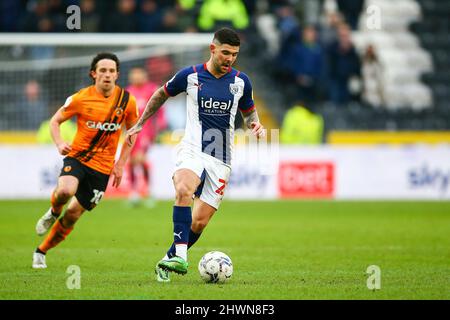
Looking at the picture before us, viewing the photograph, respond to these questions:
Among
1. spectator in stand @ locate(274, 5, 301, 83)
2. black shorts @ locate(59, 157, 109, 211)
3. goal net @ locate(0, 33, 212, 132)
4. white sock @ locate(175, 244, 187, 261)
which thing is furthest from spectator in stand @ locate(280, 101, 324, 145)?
white sock @ locate(175, 244, 187, 261)

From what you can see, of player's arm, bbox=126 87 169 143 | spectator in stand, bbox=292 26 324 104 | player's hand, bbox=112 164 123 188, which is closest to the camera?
player's arm, bbox=126 87 169 143

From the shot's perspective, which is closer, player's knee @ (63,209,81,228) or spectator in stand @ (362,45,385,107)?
player's knee @ (63,209,81,228)

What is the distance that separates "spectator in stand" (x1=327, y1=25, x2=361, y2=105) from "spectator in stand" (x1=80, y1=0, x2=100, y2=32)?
19.5 ft

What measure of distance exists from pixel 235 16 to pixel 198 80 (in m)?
15.7

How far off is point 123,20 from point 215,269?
631 inches

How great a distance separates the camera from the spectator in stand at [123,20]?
2383 cm

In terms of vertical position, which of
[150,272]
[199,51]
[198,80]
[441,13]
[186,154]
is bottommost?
[150,272]

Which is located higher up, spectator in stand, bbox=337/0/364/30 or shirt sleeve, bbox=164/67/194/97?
spectator in stand, bbox=337/0/364/30

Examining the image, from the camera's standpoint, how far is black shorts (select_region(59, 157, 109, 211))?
1020 cm

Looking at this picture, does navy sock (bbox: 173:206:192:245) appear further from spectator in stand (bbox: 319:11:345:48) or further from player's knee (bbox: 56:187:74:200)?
spectator in stand (bbox: 319:11:345:48)

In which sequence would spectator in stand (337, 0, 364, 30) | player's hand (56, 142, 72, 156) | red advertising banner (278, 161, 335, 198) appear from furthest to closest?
spectator in stand (337, 0, 364, 30) < red advertising banner (278, 161, 335, 198) < player's hand (56, 142, 72, 156)

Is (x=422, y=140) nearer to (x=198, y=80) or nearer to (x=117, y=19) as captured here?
(x=117, y=19)

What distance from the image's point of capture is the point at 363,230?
1473cm

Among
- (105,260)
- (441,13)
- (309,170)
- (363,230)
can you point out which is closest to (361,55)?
(441,13)
